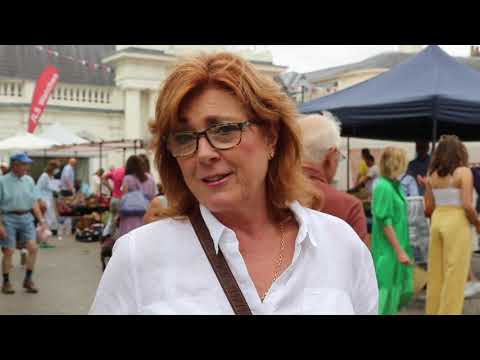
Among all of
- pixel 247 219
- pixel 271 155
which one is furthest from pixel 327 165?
pixel 247 219

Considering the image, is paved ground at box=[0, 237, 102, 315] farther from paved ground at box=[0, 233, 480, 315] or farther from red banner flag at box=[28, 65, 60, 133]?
red banner flag at box=[28, 65, 60, 133]

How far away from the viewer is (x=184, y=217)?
165 cm

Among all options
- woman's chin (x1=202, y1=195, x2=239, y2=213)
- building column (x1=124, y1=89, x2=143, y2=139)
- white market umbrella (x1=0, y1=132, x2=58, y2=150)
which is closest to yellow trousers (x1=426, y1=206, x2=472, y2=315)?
woman's chin (x1=202, y1=195, x2=239, y2=213)

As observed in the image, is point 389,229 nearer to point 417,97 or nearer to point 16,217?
point 417,97

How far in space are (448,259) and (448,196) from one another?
566 millimetres

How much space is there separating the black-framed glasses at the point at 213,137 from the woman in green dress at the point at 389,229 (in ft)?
12.9

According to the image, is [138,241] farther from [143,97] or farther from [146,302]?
[143,97]

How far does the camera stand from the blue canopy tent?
247 inches

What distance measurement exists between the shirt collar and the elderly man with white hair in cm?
122

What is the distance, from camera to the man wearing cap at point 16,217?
26.6 ft

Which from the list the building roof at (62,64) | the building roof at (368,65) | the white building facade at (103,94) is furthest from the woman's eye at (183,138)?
the building roof at (368,65)

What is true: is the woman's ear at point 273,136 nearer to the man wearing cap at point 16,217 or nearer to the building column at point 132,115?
the man wearing cap at point 16,217
